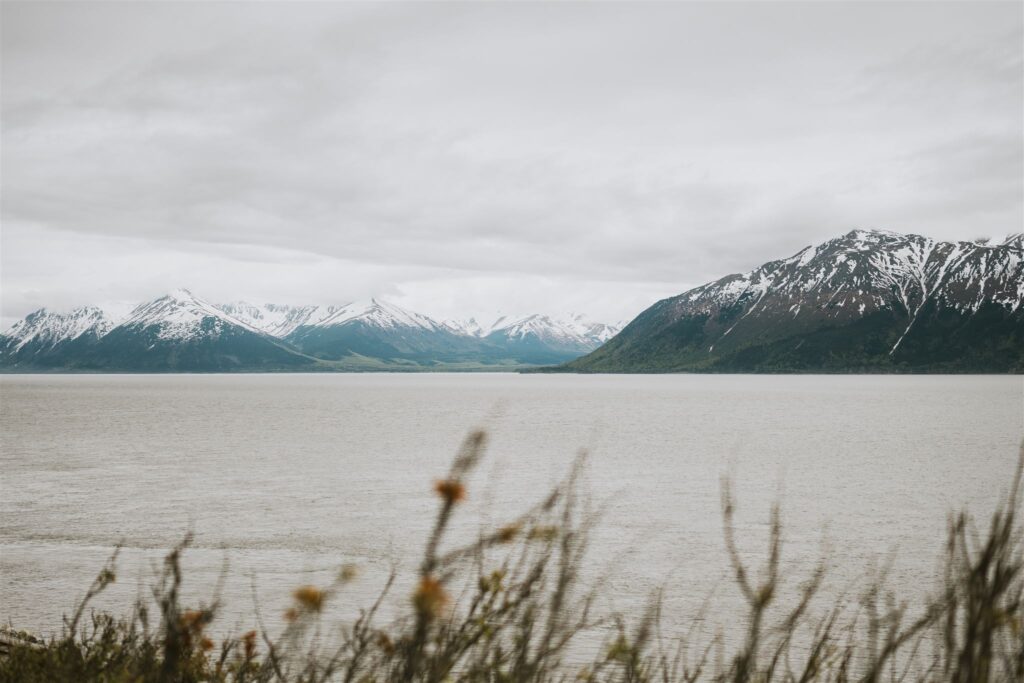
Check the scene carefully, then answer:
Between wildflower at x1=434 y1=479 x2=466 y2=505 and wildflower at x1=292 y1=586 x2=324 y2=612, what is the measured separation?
49 centimetres

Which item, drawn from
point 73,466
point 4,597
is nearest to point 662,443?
point 73,466

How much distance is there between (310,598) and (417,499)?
32912 millimetres

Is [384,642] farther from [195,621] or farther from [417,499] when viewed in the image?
[417,499]

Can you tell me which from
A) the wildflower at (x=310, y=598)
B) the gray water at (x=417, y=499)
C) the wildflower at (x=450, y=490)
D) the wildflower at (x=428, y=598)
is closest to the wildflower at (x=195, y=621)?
the gray water at (x=417, y=499)

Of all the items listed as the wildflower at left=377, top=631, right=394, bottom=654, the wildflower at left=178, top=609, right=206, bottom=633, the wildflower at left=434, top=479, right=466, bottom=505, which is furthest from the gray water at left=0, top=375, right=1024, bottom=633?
the wildflower at left=178, top=609, right=206, bottom=633

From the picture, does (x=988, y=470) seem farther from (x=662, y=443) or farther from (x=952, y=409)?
(x=952, y=409)

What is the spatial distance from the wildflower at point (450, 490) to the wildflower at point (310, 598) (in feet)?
1.61

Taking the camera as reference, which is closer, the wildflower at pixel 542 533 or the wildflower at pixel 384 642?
the wildflower at pixel 542 533

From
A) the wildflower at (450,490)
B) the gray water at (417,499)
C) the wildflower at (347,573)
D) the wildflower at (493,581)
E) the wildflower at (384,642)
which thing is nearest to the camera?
the wildflower at (450,490)

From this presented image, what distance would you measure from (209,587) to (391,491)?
17829 mm

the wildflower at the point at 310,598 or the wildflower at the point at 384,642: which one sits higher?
the wildflower at the point at 310,598

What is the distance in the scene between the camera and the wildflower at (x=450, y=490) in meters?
1.99

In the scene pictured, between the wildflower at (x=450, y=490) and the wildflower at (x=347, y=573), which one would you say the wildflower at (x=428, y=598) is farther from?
the wildflower at (x=347, y=573)

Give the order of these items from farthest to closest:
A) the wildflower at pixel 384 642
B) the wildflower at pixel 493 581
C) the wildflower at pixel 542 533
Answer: the wildflower at pixel 384 642 < the wildflower at pixel 493 581 < the wildflower at pixel 542 533
